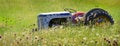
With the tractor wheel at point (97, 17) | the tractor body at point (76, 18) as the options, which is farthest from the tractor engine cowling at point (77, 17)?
the tractor wheel at point (97, 17)

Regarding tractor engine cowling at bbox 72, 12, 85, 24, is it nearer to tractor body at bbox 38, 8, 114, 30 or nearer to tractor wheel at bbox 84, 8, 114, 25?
tractor body at bbox 38, 8, 114, 30

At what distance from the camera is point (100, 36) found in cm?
810

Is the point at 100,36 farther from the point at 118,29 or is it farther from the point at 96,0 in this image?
the point at 96,0

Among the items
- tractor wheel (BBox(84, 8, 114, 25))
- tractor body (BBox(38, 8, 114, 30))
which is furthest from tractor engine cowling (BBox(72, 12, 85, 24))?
tractor wheel (BBox(84, 8, 114, 25))

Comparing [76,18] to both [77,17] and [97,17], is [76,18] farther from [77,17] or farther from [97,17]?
[97,17]

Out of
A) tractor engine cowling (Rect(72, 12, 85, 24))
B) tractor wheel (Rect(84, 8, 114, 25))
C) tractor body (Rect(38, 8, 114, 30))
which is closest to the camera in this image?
tractor wheel (Rect(84, 8, 114, 25))

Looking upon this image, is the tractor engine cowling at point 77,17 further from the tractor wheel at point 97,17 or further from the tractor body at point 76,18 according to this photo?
the tractor wheel at point 97,17

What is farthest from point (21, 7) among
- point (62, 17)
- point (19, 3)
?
point (62, 17)

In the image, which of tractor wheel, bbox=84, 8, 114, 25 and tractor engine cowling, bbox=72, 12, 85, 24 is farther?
tractor engine cowling, bbox=72, 12, 85, 24

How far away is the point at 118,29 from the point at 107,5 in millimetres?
31222

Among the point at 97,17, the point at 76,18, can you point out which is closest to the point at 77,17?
the point at 76,18

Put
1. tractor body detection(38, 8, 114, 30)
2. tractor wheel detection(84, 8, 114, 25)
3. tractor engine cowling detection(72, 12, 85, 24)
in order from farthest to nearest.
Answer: tractor engine cowling detection(72, 12, 85, 24)
tractor body detection(38, 8, 114, 30)
tractor wheel detection(84, 8, 114, 25)

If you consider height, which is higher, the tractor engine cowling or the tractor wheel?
the tractor wheel

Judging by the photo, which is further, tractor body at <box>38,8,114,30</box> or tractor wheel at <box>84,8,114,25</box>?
tractor body at <box>38,8,114,30</box>
